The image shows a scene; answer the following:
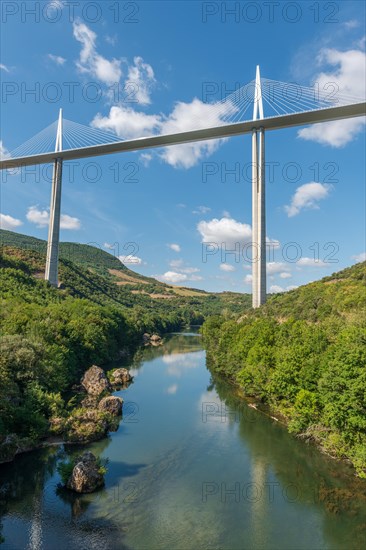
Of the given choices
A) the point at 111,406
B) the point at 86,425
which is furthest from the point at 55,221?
the point at 86,425

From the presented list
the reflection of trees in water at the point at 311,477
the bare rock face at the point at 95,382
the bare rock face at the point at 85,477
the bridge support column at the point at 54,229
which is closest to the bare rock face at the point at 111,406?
the bare rock face at the point at 95,382

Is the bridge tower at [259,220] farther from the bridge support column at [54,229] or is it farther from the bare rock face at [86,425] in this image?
the bridge support column at [54,229]

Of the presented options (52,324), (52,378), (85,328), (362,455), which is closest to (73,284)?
(85,328)

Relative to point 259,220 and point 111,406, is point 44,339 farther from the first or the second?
point 259,220

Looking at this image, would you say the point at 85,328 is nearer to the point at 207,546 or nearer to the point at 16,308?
the point at 16,308

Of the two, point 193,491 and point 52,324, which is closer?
point 193,491

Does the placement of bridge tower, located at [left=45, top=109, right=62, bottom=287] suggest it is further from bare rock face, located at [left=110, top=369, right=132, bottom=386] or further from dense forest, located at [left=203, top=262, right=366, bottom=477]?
dense forest, located at [left=203, top=262, right=366, bottom=477]
